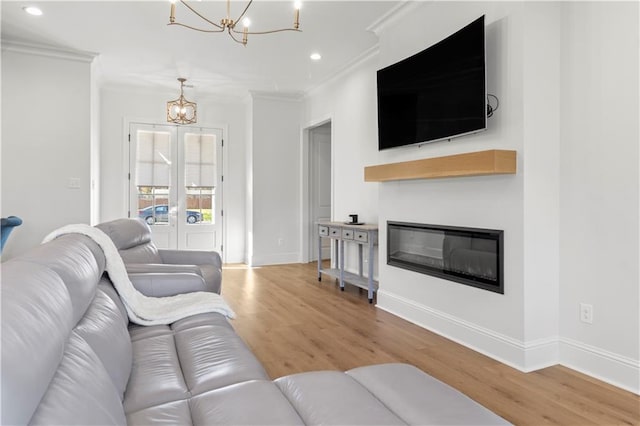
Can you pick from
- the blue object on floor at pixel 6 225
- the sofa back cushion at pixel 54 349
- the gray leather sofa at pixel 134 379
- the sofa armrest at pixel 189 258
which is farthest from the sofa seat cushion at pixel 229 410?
the blue object on floor at pixel 6 225

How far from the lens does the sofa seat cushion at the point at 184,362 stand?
Answer: 1399 mm

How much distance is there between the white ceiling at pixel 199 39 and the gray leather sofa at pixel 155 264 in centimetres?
206

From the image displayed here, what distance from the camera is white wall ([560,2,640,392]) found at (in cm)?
230

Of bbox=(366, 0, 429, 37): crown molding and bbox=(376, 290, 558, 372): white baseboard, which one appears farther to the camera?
bbox=(366, 0, 429, 37): crown molding

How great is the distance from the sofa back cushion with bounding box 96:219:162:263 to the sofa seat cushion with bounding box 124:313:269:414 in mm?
1078

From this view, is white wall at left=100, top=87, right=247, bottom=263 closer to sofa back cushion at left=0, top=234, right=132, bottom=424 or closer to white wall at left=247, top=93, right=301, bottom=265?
white wall at left=247, top=93, right=301, bottom=265

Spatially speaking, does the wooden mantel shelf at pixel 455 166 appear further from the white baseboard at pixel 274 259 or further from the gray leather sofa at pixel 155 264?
the white baseboard at pixel 274 259

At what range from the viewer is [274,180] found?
6.79 meters

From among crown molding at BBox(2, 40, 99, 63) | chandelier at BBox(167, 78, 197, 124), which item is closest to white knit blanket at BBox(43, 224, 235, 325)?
crown molding at BBox(2, 40, 99, 63)

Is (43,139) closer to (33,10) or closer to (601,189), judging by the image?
(33,10)

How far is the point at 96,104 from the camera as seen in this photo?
18.6 feet

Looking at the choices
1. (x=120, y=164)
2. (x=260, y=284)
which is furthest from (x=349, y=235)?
(x=120, y=164)

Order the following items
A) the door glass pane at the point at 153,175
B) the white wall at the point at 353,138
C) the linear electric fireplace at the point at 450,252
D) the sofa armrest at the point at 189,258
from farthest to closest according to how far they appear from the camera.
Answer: the door glass pane at the point at 153,175 → the white wall at the point at 353,138 → the sofa armrest at the point at 189,258 → the linear electric fireplace at the point at 450,252

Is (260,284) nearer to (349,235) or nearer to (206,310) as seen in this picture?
(349,235)
